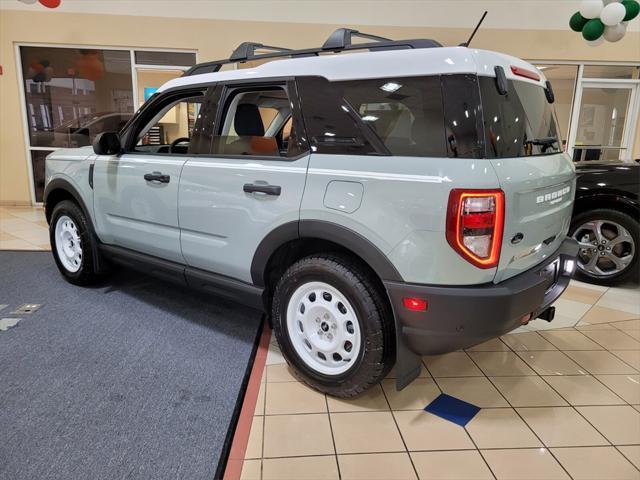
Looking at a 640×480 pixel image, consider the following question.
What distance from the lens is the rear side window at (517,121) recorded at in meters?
1.90

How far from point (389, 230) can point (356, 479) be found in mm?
1020

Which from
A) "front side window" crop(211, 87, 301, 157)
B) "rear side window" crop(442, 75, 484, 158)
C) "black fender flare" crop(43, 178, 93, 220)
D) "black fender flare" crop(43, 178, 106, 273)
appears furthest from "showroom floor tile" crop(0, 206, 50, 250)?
"rear side window" crop(442, 75, 484, 158)

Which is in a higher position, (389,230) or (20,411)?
(389,230)

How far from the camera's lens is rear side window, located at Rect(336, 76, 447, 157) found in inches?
75.9

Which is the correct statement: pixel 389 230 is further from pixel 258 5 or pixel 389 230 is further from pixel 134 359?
pixel 258 5

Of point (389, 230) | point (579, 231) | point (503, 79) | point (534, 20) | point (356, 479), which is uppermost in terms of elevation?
point (534, 20)

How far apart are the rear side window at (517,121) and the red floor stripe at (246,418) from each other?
5.30 ft

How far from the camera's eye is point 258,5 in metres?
7.18

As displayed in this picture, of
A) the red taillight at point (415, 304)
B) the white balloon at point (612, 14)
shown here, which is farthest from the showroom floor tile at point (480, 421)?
the white balloon at point (612, 14)

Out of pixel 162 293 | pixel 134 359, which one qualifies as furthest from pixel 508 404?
pixel 162 293

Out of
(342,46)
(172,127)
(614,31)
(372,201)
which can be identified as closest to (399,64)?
(342,46)

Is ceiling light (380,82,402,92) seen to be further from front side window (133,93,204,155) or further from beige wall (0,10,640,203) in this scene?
beige wall (0,10,640,203)

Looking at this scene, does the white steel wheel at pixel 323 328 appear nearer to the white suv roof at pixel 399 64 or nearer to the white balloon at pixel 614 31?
the white suv roof at pixel 399 64

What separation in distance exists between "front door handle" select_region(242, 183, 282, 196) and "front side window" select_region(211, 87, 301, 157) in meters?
0.20
